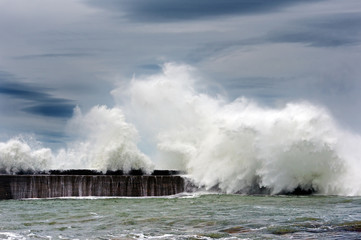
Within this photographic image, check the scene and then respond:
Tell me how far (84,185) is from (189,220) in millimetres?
10800

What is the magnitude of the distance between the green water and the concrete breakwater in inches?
140

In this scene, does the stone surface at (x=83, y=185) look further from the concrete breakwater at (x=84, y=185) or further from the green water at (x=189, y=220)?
the green water at (x=189, y=220)

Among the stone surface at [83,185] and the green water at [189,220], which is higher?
the stone surface at [83,185]

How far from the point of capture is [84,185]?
24859 mm

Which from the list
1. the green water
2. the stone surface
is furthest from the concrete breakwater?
the green water

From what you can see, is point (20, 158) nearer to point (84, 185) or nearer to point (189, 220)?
point (84, 185)

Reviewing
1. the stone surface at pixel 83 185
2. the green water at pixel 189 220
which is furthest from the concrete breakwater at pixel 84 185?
the green water at pixel 189 220

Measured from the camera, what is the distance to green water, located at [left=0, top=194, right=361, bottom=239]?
12867 mm

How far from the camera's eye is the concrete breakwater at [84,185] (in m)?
24.5

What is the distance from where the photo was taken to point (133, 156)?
27.8 meters

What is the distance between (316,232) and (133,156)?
15.9 metres

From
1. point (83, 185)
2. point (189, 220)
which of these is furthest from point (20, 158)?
point (189, 220)

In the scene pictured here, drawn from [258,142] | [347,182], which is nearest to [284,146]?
[258,142]

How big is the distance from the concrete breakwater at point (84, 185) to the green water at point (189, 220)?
3.56m
